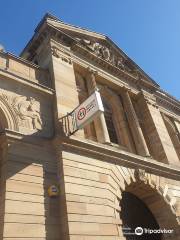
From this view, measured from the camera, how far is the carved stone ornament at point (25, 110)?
9492 millimetres

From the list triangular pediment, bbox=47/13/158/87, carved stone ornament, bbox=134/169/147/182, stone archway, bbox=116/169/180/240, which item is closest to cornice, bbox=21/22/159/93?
triangular pediment, bbox=47/13/158/87

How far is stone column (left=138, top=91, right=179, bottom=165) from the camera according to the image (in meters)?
14.7

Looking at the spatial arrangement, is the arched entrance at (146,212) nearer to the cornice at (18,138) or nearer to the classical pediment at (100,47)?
the cornice at (18,138)

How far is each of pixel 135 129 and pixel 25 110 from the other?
6.77m

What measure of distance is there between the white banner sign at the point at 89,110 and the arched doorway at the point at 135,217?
4559 mm

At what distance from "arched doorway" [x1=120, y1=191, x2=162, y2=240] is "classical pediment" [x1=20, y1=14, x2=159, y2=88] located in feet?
25.1

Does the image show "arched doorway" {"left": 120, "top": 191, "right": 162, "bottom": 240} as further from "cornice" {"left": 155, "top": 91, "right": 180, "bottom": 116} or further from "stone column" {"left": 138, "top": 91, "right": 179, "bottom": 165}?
"cornice" {"left": 155, "top": 91, "right": 180, "bottom": 116}

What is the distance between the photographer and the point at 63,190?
333 inches

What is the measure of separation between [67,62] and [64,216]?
7.44m

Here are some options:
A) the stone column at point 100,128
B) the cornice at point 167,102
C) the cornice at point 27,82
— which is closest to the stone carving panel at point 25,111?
the cornice at point 27,82

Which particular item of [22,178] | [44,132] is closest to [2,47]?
[44,132]

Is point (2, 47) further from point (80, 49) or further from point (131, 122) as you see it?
point (131, 122)

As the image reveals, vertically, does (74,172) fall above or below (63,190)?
above

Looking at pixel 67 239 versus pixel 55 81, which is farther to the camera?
pixel 55 81
